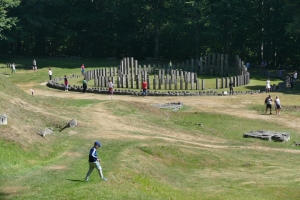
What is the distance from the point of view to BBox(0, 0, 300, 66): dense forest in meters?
77.5

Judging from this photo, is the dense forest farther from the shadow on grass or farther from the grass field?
the shadow on grass

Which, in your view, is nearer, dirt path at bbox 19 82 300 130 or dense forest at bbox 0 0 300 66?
dirt path at bbox 19 82 300 130

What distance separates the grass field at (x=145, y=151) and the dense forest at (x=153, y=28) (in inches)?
1215

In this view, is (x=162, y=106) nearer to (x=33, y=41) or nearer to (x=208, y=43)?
(x=208, y=43)

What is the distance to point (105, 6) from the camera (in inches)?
3487

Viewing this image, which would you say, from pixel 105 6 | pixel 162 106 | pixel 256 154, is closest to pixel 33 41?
pixel 105 6

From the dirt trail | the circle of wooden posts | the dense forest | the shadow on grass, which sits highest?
the dense forest

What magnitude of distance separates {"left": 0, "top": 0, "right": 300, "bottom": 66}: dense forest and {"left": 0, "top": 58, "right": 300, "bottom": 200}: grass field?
30.9 m

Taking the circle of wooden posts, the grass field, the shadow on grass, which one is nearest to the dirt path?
the grass field

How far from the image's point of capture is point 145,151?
94.2ft

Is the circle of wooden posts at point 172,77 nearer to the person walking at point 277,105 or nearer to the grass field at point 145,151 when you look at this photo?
the grass field at point 145,151

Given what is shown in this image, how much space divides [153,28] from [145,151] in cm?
6768

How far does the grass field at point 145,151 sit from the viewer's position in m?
22.2

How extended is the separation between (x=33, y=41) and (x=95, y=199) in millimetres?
80305
